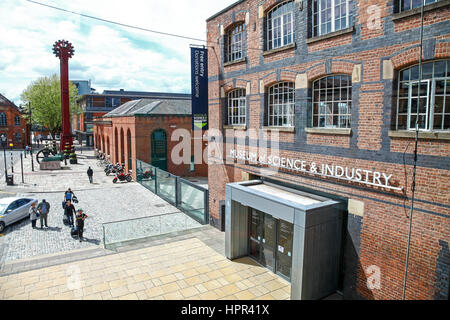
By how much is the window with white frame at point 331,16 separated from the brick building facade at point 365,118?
3cm

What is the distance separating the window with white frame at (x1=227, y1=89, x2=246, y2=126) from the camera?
13.1 meters

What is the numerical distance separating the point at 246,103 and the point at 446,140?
722cm

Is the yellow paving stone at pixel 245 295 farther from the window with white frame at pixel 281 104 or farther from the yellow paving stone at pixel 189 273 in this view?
the window with white frame at pixel 281 104

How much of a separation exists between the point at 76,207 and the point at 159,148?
34.9 ft

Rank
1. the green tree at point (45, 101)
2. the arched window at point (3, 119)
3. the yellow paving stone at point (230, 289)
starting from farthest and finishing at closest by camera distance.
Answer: the arched window at point (3, 119) < the green tree at point (45, 101) < the yellow paving stone at point (230, 289)

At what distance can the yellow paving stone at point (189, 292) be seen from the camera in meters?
9.15

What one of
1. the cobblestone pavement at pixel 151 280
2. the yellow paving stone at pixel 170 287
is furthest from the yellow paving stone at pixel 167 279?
the yellow paving stone at pixel 170 287

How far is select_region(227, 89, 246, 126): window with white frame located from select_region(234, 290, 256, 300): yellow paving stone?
21.3ft

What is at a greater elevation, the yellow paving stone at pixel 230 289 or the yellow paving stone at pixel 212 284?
the yellow paving stone at pixel 212 284

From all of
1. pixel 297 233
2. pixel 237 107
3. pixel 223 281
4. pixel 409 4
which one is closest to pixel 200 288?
pixel 223 281

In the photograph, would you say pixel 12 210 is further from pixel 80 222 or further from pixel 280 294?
pixel 280 294

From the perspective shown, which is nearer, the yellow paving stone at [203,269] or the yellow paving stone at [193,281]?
the yellow paving stone at [193,281]

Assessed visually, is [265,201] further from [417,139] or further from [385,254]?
[417,139]
